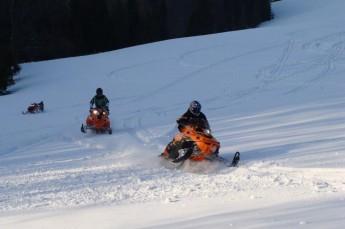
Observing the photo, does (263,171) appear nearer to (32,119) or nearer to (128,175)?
(128,175)

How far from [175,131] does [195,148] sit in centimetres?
431

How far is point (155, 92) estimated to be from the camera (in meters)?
20.2

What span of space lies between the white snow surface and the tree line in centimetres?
1459

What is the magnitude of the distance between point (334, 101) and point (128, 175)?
28.7ft

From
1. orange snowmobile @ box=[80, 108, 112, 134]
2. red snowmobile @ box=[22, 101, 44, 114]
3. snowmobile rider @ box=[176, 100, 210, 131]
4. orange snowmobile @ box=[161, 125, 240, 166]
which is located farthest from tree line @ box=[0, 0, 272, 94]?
orange snowmobile @ box=[161, 125, 240, 166]

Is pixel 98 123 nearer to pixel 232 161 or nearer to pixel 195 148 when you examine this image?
pixel 195 148

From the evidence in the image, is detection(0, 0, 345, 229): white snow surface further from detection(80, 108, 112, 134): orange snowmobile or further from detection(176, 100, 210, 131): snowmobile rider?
detection(176, 100, 210, 131): snowmobile rider

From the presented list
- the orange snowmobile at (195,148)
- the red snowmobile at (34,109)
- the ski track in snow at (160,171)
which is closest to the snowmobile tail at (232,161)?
the orange snowmobile at (195,148)

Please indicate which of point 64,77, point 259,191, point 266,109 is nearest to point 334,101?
point 266,109

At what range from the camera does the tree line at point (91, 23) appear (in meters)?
43.6

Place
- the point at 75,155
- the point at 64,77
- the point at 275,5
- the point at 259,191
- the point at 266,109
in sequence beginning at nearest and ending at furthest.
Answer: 1. the point at 259,191
2. the point at 75,155
3. the point at 266,109
4. the point at 64,77
5. the point at 275,5

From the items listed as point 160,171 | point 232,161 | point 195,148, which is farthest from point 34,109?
point 232,161

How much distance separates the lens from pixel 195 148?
9156 mm

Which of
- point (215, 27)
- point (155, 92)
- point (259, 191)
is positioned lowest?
point (259, 191)
